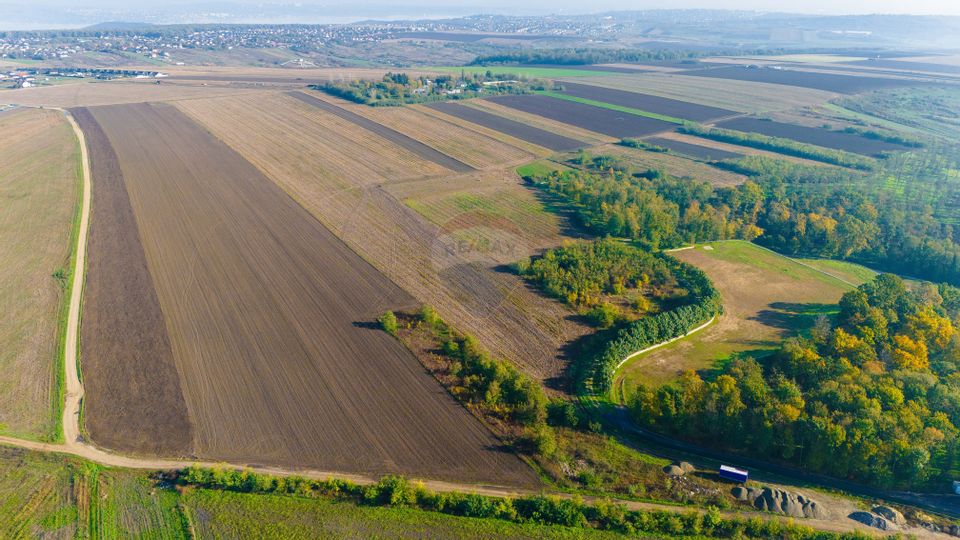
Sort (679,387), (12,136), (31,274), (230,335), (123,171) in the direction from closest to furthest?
(679,387) < (230,335) < (31,274) < (123,171) < (12,136)

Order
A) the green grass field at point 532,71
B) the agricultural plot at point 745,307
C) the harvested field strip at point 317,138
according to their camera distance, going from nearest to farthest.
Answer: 1. the agricultural plot at point 745,307
2. the harvested field strip at point 317,138
3. the green grass field at point 532,71

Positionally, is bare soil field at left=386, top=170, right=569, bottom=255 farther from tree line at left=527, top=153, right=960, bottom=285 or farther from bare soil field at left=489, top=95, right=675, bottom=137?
bare soil field at left=489, top=95, right=675, bottom=137

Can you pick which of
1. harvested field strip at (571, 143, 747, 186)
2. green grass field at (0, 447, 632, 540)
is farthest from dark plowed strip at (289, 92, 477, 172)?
green grass field at (0, 447, 632, 540)

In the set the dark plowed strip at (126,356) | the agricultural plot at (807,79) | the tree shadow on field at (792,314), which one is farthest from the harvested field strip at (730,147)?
the dark plowed strip at (126,356)

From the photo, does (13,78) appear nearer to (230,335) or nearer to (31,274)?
(31,274)

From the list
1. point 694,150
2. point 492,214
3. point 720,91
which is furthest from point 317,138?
point 720,91

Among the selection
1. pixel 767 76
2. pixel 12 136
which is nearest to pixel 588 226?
pixel 12 136

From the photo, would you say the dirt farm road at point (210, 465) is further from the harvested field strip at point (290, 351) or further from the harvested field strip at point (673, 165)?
the harvested field strip at point (673, 165)
